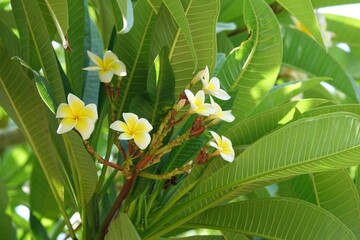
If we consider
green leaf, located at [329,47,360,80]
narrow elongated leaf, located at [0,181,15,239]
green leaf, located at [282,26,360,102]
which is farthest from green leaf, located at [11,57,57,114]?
green leaf, located at [329,47,360,80]

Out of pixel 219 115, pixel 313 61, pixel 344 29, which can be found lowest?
pixel 219 115

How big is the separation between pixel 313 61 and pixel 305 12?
1.90ft

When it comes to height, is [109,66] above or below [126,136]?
above

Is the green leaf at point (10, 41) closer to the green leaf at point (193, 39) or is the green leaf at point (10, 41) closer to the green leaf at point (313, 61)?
the green leaf at point (193, 39)

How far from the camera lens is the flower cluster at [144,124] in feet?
2.49

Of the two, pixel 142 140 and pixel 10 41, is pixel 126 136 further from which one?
pixel 10 41

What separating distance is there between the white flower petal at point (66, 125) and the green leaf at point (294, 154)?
0.20m

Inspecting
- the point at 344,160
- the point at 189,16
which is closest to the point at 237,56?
the point at 189,16

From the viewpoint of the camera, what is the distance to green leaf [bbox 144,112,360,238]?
78 centimetres

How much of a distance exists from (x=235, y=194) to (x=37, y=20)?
1.11 feet

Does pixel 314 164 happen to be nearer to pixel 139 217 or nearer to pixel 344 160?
pixel 344 160

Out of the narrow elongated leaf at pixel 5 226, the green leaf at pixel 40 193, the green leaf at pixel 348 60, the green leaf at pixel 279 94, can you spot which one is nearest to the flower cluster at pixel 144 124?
the green leaf at pixel 279 94

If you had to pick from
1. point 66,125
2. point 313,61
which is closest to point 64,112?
point 66,125

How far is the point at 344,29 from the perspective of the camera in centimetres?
159
